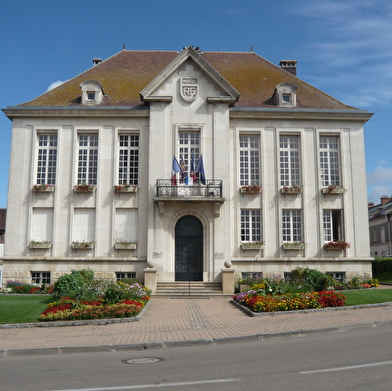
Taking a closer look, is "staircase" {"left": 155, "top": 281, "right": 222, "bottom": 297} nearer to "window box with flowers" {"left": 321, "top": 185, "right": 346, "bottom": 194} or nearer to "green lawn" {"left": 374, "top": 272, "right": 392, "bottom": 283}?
"window box with flowers" {"left": 321, "top": 185, "right": 346, "bottom": 194}

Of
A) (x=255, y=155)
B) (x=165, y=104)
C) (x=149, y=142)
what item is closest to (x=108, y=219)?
(x=149, y=142)

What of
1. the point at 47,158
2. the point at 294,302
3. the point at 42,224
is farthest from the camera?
the point at 47,158

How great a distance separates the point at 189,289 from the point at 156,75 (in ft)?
48.1

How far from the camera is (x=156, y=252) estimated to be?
22312 millimetres

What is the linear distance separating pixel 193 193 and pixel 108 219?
5048 millimetres

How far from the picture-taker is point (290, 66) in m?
30.7

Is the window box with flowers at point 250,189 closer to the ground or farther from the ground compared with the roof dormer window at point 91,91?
closer to the ground

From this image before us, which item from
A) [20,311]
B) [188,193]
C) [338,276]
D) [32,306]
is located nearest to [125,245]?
[188,193]

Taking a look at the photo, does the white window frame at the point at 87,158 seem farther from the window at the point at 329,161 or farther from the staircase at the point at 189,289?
the window at the point at 329,161

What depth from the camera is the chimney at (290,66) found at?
100ft

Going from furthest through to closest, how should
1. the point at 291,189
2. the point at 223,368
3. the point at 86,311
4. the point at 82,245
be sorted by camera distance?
the point at 291,189
the point at 82,245
the point at 86,311
the point at 223,368

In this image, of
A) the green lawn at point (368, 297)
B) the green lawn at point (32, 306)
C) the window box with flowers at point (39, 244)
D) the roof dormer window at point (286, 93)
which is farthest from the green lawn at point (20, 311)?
the roof dormer window at point (286, 93)

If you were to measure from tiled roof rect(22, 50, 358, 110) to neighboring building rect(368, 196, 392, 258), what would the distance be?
25770 millimetres

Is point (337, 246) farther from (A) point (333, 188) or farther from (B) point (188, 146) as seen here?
(B) point (188, 146)
